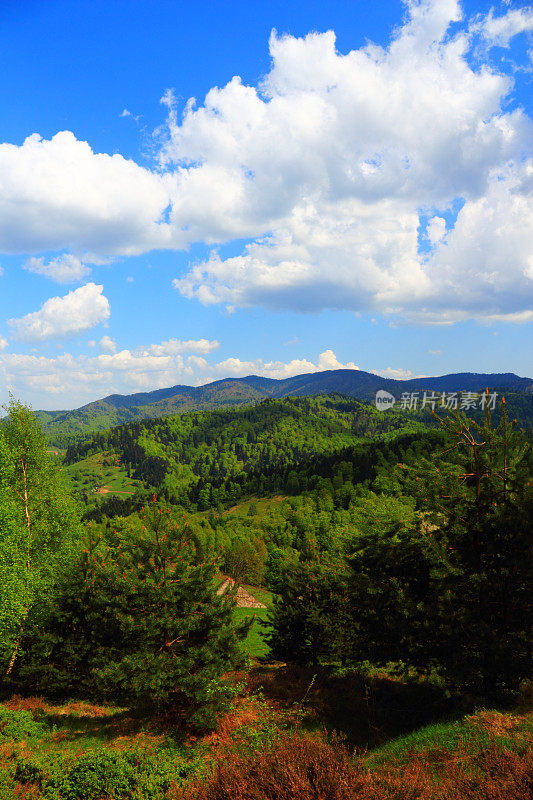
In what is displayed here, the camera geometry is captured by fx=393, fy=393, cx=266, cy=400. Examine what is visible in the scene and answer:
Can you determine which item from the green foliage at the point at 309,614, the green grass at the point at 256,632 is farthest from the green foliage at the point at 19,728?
the green foliage at the point at 309,614

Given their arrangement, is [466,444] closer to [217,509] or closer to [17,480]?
[17,480]

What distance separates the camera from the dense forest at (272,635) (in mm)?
10641

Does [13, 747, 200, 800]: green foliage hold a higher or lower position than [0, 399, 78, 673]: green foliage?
lower

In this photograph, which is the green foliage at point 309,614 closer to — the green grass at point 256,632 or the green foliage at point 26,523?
the green grass at point 256,632

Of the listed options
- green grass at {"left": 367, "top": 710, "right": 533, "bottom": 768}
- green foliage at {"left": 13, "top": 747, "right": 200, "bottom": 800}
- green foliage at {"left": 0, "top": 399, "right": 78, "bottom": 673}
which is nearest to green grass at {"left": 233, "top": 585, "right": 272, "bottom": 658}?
green foliage at {"left": 13, "top": 747, "right": 200, "bottom": 800}

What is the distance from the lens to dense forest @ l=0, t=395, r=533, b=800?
34.9ft

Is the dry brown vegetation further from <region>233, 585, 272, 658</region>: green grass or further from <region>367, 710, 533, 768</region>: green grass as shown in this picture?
<region>233, 585, 272, 658</region>: green grass

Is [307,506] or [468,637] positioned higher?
[468,637]

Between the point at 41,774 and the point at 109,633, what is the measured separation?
31.2ft

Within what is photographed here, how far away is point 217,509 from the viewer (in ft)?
587

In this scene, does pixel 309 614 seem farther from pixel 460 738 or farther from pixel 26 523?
pixel 26 523

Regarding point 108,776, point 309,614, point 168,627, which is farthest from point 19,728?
point 309,614

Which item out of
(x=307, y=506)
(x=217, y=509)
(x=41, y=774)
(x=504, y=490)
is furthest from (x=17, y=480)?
(x=217, y=509)

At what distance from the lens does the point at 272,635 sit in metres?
24.3
